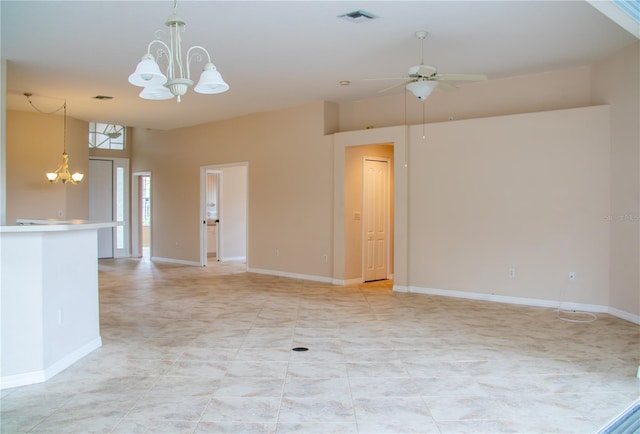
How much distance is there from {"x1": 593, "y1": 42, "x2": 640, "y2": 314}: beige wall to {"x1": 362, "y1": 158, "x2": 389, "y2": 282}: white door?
11.8 feet

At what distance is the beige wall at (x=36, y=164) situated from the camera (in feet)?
28.9

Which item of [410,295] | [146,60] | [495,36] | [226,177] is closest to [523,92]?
[495,36]

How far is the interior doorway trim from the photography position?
7500 mm

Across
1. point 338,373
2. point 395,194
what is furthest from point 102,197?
point 338,373

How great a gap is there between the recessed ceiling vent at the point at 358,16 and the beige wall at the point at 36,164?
6.88 m

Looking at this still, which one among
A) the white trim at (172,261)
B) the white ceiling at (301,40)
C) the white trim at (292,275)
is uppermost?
the white ceiling at (301,40)

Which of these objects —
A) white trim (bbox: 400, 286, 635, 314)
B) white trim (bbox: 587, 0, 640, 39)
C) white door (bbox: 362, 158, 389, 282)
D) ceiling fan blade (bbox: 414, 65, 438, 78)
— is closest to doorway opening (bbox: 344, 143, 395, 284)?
white door (bbox: 362, 158, 389, 282)

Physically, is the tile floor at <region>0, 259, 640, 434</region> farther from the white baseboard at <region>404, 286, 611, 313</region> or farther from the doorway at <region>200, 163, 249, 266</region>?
the doorway at <region>200, 163, 249, 266</region>

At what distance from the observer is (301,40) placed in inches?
211

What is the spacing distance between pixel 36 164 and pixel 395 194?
21.2 feet

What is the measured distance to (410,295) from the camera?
23.6 ft

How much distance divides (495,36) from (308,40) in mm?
1963

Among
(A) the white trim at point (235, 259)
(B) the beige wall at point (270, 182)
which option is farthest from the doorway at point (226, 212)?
(B) the beige wall at point (270, 182)

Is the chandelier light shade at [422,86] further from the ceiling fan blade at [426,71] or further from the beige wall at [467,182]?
the beige wall at [467,182]
